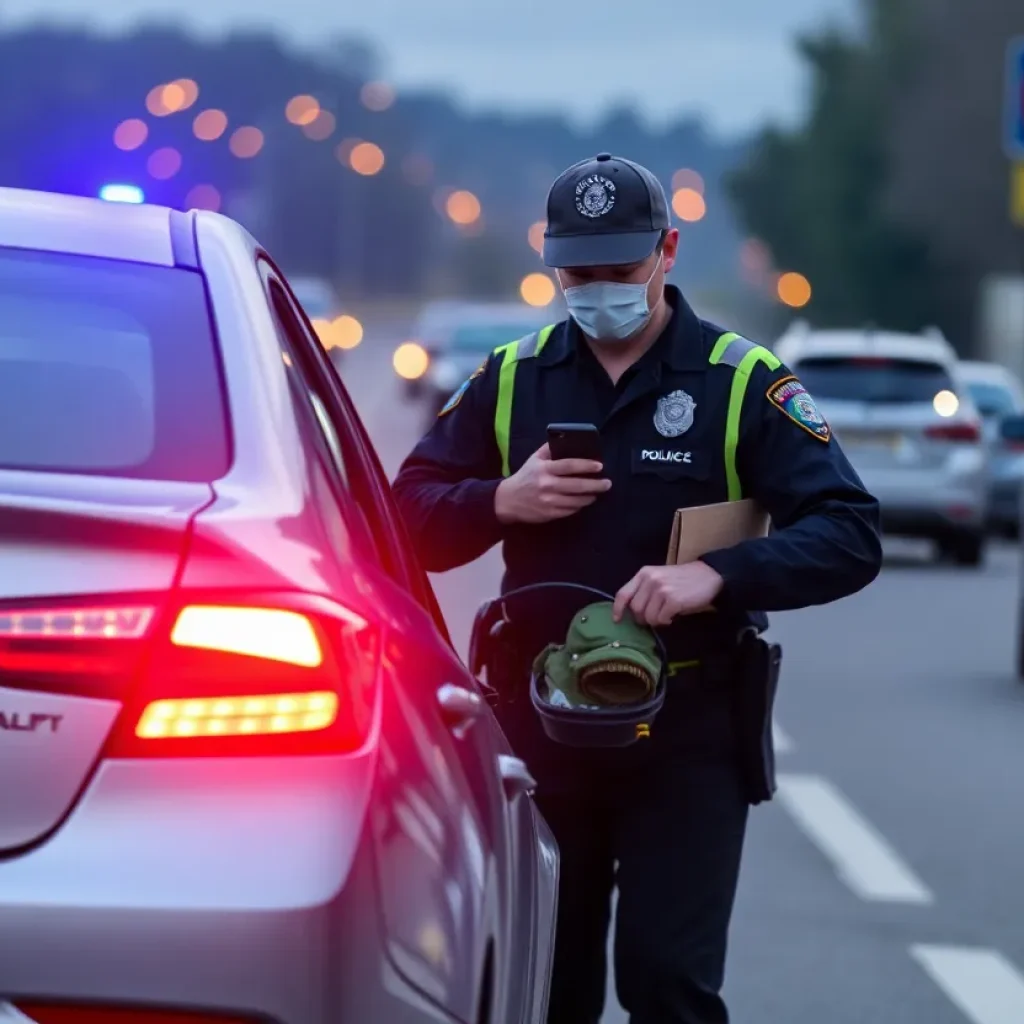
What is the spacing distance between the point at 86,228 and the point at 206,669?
2.89 ft

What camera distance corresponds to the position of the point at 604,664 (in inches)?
173

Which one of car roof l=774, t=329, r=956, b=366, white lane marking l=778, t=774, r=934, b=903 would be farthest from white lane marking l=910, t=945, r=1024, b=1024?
car roof l=774, t=329, r=956, b=366

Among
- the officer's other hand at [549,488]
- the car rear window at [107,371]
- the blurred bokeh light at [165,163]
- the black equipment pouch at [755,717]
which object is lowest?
the blurred bokeh light at [165,163]

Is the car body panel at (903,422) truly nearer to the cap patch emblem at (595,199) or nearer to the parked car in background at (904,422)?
the parked car in background at (904,422)

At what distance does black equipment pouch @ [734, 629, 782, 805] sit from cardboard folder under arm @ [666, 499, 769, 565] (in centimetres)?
20

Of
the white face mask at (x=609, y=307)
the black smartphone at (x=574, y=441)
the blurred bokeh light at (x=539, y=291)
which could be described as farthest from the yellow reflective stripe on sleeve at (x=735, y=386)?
the blurred bokeh light at (x=539, y=291)

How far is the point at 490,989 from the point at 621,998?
55.4 inches

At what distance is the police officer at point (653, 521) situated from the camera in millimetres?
4582

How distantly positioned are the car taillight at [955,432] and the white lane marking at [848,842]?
1086 cm

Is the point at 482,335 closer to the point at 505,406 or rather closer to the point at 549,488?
the point at 505,406

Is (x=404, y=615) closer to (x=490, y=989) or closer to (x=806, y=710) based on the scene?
(x=490, y=989)

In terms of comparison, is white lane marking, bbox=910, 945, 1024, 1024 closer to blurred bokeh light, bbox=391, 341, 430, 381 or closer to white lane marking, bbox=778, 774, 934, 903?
white lane marking, bbox=778, 774, 934, 903

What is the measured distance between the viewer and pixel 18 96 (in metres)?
102

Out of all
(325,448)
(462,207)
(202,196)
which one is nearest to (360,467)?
(325,448)
